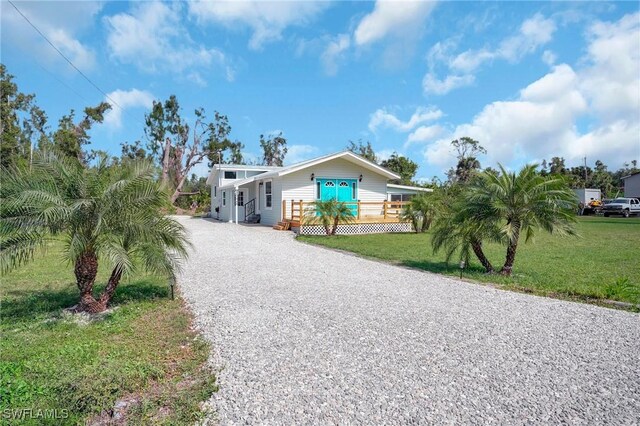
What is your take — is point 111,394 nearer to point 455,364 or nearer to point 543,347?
point 455,364

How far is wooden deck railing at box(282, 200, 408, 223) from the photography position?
63.3 feet

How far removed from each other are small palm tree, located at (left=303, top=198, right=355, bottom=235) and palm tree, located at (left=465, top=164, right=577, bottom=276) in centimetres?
871

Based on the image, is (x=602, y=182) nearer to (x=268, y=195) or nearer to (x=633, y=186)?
(x=633, y=186)

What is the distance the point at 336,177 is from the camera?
2161 centimetres

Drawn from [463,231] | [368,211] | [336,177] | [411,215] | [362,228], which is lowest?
[362,228]

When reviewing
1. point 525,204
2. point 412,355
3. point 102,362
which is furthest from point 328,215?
point 102,362

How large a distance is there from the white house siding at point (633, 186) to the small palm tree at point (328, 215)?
41.3 meters

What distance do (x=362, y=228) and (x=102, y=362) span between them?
52.3ft

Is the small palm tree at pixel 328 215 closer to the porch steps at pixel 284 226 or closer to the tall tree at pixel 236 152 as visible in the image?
the porch steps at pixel 284 226

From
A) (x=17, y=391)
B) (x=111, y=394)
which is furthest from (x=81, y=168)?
(x=111, y=394)

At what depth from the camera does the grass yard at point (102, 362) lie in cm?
308

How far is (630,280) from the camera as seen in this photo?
7.89m

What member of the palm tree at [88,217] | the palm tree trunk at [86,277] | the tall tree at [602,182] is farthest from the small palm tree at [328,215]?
the tall tree at [602,182]

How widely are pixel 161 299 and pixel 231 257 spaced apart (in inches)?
169
